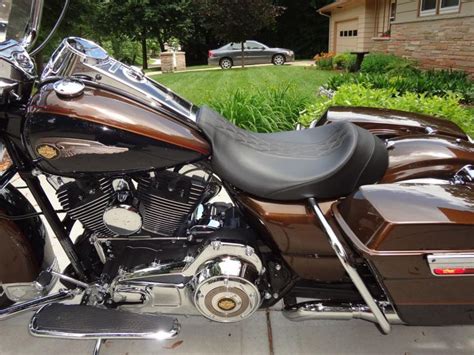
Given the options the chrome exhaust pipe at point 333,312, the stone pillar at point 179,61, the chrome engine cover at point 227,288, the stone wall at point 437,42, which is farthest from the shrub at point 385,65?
the stone pillar at point 179,61

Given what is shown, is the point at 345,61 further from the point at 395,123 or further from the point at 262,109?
the point at 395,123

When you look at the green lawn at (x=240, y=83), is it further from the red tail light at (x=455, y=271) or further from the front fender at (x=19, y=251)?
the red tail light at (x=455, y=271)

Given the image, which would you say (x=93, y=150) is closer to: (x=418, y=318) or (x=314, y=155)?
(x=314, y=155)

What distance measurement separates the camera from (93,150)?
165 cm

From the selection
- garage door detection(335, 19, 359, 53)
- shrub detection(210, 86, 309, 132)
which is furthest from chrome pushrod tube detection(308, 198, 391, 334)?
garage door detection(335, 19, 359, 53)

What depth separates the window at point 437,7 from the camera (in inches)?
397

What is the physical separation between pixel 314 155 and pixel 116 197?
826 millimetres

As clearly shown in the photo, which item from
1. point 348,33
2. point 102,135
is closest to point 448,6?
point 102,135

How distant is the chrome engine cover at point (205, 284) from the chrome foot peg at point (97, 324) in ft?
0.26

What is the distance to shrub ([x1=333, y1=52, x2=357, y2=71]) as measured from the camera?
13964 millimetres

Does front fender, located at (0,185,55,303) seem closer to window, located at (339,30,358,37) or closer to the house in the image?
the house

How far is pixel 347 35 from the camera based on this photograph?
21.5 metres

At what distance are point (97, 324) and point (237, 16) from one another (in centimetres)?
1614

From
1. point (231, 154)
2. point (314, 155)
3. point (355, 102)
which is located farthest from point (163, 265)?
point (355, 102)
